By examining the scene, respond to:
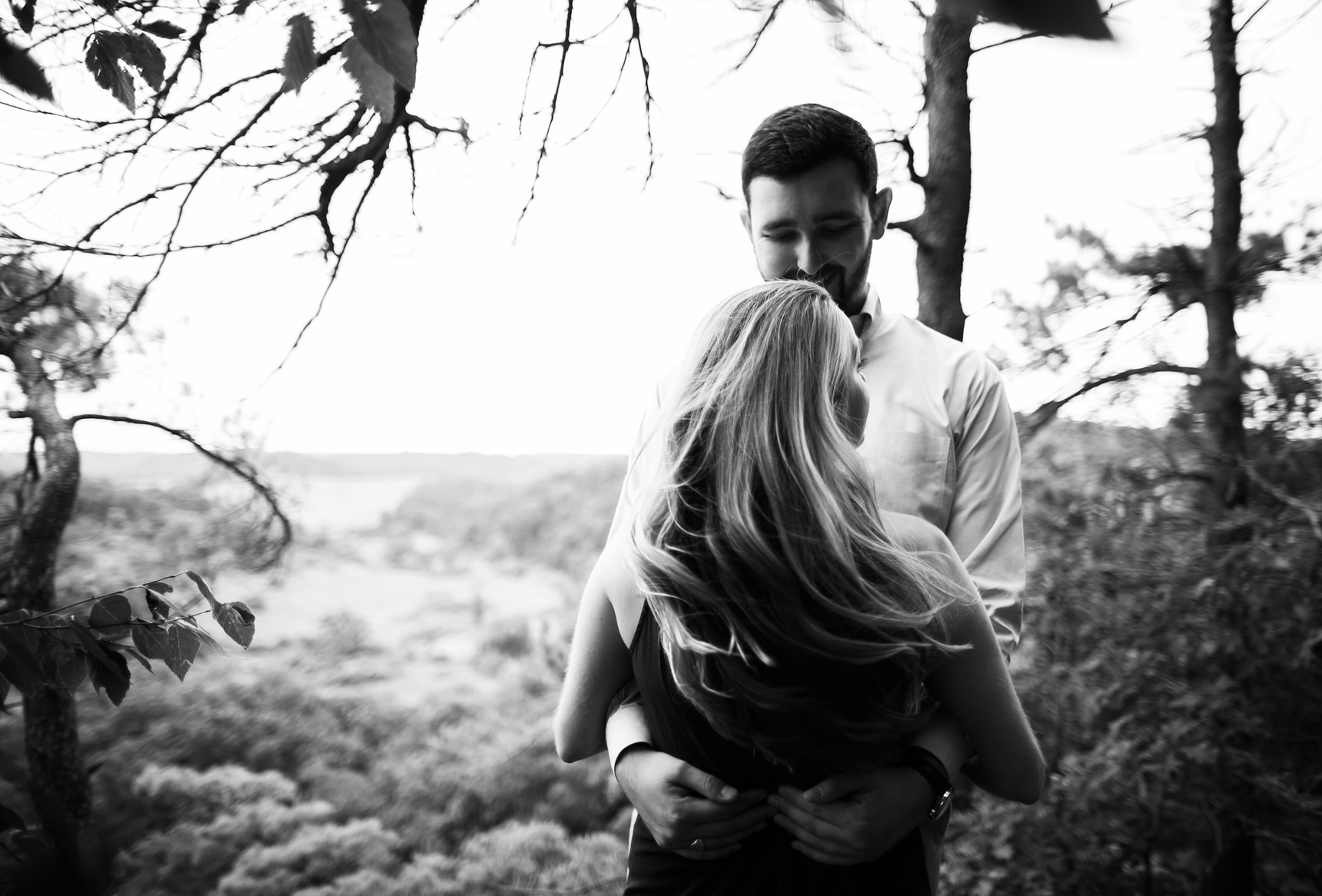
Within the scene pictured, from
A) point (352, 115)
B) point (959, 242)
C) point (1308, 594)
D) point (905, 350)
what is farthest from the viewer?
point (1308, 594)

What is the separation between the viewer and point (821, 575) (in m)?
A: 0.80

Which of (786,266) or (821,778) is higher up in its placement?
(786,266)

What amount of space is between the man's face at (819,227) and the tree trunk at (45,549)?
5.54ft

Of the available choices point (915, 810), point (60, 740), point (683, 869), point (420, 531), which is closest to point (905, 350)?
point (915, 810)

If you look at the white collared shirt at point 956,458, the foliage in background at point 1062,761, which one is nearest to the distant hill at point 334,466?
the foliage in background at point 1062,761

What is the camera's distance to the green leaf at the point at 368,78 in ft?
2.25

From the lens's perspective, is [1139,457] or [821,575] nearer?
[821,575]

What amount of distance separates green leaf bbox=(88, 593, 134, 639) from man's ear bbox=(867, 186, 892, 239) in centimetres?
131

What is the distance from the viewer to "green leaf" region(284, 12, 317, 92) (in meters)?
0.67

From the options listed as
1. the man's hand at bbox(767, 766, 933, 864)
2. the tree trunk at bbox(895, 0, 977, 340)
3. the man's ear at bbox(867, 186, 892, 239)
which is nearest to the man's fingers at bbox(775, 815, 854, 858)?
the man's hand at bbox(767, 766, 933, 864)

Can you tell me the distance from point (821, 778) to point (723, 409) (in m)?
0.42

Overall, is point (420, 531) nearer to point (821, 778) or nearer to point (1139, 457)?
point (1139, 457)

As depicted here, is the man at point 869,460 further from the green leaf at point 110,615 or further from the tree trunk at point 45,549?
the tree trunk at point 45,549

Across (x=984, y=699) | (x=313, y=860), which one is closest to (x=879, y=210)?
(x=984, y=699)
